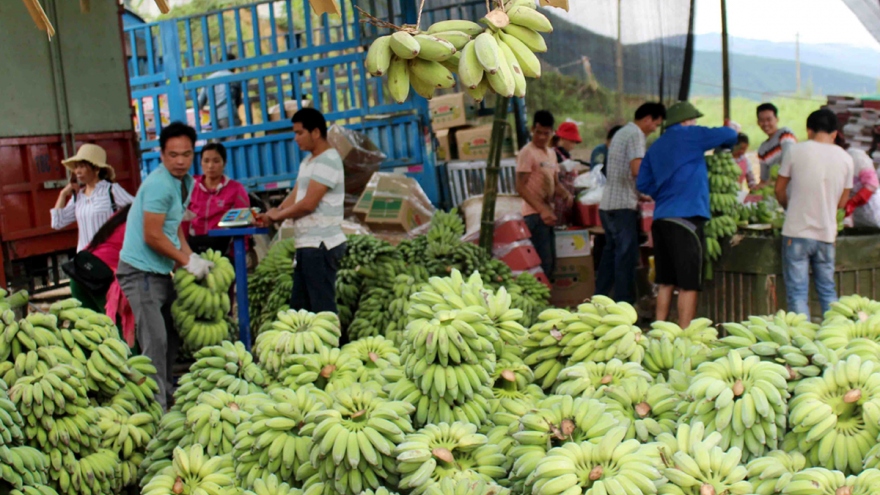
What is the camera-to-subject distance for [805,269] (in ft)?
17.7

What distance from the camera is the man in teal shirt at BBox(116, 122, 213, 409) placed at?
13.8 ft

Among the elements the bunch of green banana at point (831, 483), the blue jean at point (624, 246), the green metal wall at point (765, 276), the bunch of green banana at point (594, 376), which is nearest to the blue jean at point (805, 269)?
the green metal wall at point (765, 276)

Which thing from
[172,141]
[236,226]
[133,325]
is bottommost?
[133,325]

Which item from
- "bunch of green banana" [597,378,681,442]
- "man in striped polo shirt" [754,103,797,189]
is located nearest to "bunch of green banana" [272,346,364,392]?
"bunch of green banana" [597,378,681,442]

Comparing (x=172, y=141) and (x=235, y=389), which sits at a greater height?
(x=172, y=141)

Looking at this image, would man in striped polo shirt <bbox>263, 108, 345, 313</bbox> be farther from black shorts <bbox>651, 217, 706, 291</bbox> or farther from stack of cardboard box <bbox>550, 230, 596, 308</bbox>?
stack of cardboard box <bbox>550, 230, 596, 308</bbox>

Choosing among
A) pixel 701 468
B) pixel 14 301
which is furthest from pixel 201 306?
pixel 701 468

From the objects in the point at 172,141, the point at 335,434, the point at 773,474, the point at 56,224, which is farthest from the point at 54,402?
the point at 56,224

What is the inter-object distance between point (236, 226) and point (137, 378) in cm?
198

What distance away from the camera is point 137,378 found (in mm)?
3115

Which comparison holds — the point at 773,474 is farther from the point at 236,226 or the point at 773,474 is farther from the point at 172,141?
the point at 236,226

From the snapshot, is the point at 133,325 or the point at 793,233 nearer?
the point at 133,325

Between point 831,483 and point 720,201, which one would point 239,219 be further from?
point 831,483

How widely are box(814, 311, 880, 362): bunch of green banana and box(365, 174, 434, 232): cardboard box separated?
Answer: 499 centimetres
